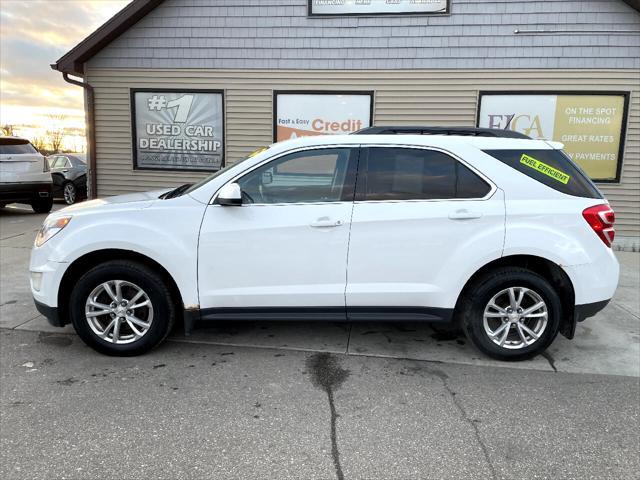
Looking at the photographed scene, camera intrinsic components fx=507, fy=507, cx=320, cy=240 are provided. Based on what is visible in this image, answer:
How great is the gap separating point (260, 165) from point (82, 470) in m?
2.26

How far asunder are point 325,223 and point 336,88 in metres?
5.82

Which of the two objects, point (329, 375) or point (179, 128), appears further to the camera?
point (179, 128)

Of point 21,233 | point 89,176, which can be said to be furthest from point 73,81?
point 21,233

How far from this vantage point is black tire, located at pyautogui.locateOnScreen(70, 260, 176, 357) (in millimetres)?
3738

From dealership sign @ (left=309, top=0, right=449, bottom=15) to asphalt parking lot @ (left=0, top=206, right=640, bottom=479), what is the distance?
240 inches

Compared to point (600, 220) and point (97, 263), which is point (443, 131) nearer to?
point (600, 220)

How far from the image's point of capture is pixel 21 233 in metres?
9.27

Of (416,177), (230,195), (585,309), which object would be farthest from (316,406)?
(585,309)

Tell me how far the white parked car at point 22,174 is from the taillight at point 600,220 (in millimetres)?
11120

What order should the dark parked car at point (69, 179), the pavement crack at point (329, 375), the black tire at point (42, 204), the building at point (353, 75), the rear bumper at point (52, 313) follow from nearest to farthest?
1. the pavement crack at point (329, 375)
2. the rear bumper at point (52, 313)
3. the building at point (353, 75)
4. the black tire at point (42, 204)
5. the dark parked car at point (69, 179)

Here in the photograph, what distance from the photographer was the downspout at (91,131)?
948cm

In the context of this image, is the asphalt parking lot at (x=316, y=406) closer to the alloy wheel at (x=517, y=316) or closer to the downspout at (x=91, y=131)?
the alloy wheel at (x=517, y=316)

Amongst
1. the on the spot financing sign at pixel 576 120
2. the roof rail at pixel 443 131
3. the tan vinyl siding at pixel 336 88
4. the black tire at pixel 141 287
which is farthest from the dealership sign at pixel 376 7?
the black tire at pixel 141 287

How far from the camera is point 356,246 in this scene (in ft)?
12.1
